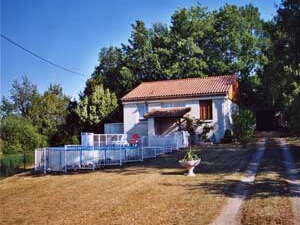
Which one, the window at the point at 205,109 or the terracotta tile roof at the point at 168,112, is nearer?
the terracotta tile roof at the point at 168,112

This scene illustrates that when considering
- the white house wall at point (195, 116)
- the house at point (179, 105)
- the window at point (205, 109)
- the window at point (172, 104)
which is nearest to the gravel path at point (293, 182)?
the white house wall at point (195, 116)

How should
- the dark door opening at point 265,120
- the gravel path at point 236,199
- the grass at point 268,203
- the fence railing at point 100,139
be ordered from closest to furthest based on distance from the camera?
the grass at point 268,203
the gravel path at point 236,199
the fence railing at point 100,139
the dark door opening at point 265,120

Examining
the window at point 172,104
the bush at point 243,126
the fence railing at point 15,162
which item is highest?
the window at point 172,104

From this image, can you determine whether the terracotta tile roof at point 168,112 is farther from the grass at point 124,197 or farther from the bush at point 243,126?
the grass at point 124,197

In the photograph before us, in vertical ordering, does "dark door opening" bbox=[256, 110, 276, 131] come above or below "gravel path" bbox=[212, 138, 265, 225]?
above

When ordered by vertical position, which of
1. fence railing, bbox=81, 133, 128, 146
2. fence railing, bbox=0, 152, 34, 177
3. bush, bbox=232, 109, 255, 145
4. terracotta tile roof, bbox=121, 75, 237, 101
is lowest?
fence railing, bbox=0, 152, 34, 177

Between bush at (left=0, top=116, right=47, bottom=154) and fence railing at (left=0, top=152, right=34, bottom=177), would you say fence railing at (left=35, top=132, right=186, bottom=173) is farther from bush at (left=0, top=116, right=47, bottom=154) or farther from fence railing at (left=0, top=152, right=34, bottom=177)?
bush at (left=0, top=116, right=47, bottom=154)

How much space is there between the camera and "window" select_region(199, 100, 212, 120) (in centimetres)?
3498

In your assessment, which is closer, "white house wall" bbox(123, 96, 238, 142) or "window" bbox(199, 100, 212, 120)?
"white house wall" bbox(123, 96, 238, 142)

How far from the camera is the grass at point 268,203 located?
845 cm

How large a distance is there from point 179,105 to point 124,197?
82.3ft

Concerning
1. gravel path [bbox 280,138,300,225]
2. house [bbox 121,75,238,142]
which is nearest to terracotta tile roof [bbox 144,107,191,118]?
house [bbox 121,75,238,142]

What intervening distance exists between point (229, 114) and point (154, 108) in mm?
7019

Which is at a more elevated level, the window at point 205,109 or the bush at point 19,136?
the window at point 205,109
